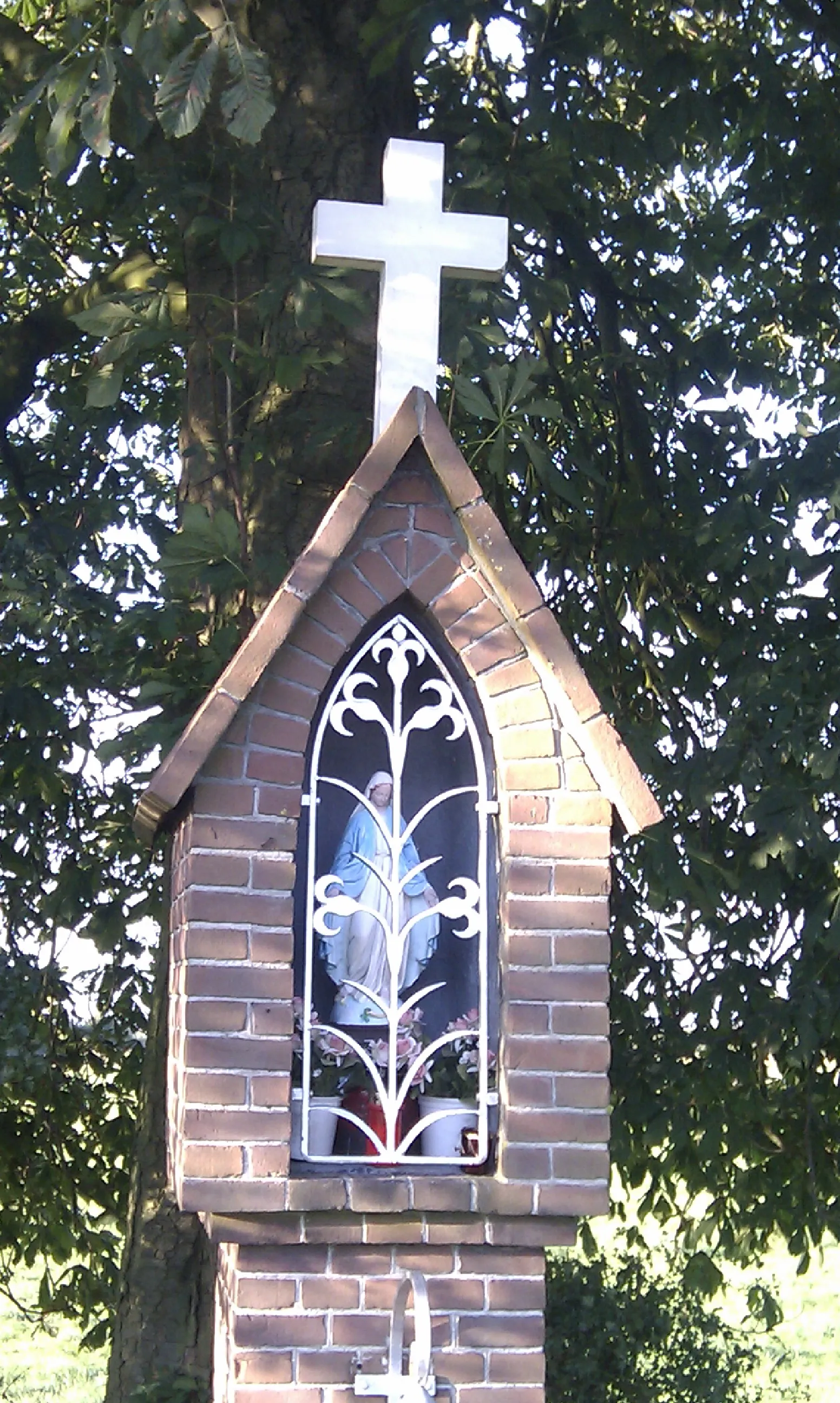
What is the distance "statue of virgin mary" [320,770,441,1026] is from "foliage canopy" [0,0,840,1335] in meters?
0.95

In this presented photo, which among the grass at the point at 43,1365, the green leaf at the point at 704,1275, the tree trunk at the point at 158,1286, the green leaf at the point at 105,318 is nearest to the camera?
the green leaf at the point at 105,318

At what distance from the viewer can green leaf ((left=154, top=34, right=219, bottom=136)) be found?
4.10m

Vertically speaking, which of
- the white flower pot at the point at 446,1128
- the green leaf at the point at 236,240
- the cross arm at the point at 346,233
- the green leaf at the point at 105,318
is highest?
the green leaf at the point at 236,240

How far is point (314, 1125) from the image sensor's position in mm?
3520

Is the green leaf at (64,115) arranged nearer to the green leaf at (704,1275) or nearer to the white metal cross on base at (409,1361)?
the white metal cross on base at (409,1361)

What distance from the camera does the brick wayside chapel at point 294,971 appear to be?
3264 mm

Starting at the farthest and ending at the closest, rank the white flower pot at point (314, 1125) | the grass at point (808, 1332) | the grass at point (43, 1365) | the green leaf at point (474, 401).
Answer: the grass at point (808, 1332), the grass at point (43, 1365), the green leaf at point (474, 401), the white flower pot at point (314, 1125)

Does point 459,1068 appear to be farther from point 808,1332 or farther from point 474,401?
point 808,1332

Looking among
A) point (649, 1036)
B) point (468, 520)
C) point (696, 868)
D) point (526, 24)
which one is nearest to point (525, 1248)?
point (468, 520)

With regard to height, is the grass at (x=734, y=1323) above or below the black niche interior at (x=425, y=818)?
below

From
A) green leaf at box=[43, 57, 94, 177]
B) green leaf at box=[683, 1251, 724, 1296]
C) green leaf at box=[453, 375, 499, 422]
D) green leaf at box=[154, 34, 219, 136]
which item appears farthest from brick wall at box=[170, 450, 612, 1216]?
green leaf at box=[683, 1251, 724, 1296]

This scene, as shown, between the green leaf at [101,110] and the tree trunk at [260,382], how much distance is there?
68 cm

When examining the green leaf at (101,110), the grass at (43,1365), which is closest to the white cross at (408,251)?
the green leaf at (101,110)

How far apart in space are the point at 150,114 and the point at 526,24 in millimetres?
1659
